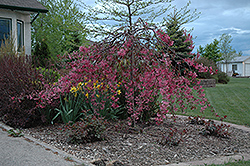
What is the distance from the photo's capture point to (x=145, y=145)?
136 inches

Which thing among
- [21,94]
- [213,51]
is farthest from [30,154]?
[213,51]

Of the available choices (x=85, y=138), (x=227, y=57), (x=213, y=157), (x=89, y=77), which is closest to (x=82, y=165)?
(x=85, y=138)

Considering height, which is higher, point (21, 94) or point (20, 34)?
point (20, 34)

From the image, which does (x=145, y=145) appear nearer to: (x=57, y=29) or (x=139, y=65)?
(x=139, y=65)

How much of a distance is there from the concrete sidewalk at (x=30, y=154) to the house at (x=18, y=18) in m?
7.33

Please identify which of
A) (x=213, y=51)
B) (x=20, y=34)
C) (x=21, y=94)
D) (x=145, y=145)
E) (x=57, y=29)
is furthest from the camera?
(x=213, y=51)

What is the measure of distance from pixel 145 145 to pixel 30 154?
159 cm

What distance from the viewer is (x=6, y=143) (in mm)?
3602

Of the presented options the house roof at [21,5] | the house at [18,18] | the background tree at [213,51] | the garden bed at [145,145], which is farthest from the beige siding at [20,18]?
the background tree at [213,51]

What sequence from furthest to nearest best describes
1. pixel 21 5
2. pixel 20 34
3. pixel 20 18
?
pixel 20 34 → pixel 20 18 → pixel 21 5

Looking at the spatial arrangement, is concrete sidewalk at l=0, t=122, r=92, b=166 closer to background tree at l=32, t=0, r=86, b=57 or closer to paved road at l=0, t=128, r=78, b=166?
paved road at l=0, t=128, r=78, b=166

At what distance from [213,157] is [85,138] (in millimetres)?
1864

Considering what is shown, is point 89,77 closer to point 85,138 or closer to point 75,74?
point 75,74

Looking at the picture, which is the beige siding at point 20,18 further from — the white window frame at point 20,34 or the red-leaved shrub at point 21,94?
→ the red-leaved shrub at point 21,94
